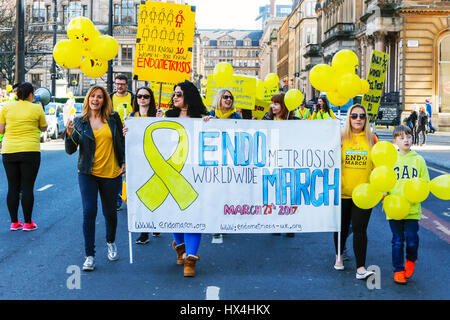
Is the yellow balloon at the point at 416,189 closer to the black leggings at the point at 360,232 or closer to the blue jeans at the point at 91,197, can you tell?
the black leggings at the point at 360,232

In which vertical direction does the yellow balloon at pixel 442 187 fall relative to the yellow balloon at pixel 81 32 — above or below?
below

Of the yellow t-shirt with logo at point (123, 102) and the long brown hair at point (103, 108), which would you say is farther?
the yellow t-shirt with logo at point (123, 102)

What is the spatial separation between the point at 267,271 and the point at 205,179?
42.3 inches

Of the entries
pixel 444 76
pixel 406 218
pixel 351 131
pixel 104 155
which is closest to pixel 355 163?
pixel 351 131

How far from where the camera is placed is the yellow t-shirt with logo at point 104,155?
6422 mm

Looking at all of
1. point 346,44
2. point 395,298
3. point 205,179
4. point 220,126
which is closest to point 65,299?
point 205,179

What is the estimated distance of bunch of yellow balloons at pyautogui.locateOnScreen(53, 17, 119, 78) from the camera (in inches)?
302

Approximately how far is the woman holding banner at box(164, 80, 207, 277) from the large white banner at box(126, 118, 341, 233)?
0.16 meters

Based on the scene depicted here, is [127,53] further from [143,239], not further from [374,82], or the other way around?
[143,239]

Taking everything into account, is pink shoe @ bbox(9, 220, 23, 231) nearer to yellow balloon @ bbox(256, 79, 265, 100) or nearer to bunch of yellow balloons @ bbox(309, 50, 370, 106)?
bunch of yellow balloons @ bbox(309, 50, 370, 106)

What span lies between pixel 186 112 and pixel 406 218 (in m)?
2.34

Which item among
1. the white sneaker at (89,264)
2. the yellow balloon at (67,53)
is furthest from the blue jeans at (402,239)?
the yellow balloon at (67,53)

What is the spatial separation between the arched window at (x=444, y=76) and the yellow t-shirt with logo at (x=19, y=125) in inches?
1287

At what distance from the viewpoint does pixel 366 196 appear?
5711mm
